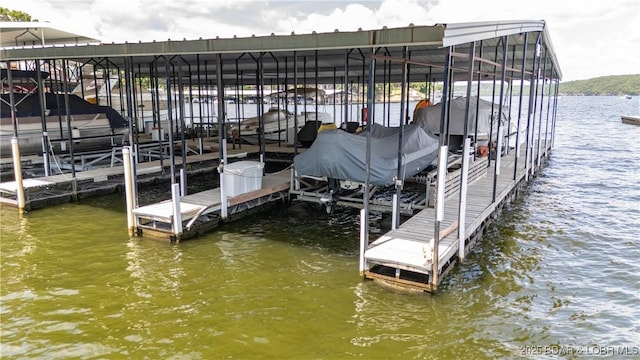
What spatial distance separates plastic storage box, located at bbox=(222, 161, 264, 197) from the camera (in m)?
11.0

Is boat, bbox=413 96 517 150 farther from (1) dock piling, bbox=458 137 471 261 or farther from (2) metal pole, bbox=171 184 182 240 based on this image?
(2) metal pole, bbox=171 184 182 240

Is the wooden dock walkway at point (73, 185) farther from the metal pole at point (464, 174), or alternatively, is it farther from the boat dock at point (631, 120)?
the boat dock at point (631, 120)

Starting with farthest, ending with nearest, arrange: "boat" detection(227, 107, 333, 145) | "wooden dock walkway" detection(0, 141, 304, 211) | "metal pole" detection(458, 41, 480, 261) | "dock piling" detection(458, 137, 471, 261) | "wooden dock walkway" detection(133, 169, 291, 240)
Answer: "boat" detection(227, 107, 333, 145)
"wooden dock walkway" detection(0, 141, 304, 211)
"wooden dock walkway" detection(133, 169, 291, 240)
"dock piling" detection(458, 137, 471, 261)
"metal pole" detection(458, 41, 480, 261)

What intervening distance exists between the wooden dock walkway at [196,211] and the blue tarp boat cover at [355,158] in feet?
4.73

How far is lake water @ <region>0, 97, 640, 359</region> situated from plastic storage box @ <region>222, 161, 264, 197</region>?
32.1 inches

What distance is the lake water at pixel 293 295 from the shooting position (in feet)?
19.5

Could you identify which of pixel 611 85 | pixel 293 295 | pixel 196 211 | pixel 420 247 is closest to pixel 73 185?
pixel 196 211

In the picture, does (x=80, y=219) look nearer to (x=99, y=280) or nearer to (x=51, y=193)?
(x=51, y=193)

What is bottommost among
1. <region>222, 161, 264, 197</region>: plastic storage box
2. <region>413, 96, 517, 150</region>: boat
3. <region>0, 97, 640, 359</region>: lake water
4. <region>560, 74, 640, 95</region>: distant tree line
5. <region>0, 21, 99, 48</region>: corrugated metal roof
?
<region>0, 97, 640, 359</region>: lake water

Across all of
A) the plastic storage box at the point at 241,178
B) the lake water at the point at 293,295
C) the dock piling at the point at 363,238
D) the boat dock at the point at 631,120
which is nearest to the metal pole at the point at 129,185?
the lake water at the point at 293,295

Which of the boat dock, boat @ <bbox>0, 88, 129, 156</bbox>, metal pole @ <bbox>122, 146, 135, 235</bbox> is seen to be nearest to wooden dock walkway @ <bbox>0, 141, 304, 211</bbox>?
boat @ <bbox>0, 88, 129, 156</bbox>

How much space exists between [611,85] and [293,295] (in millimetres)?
201544

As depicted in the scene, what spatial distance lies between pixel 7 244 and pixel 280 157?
35.4 ft

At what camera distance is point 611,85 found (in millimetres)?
172750
